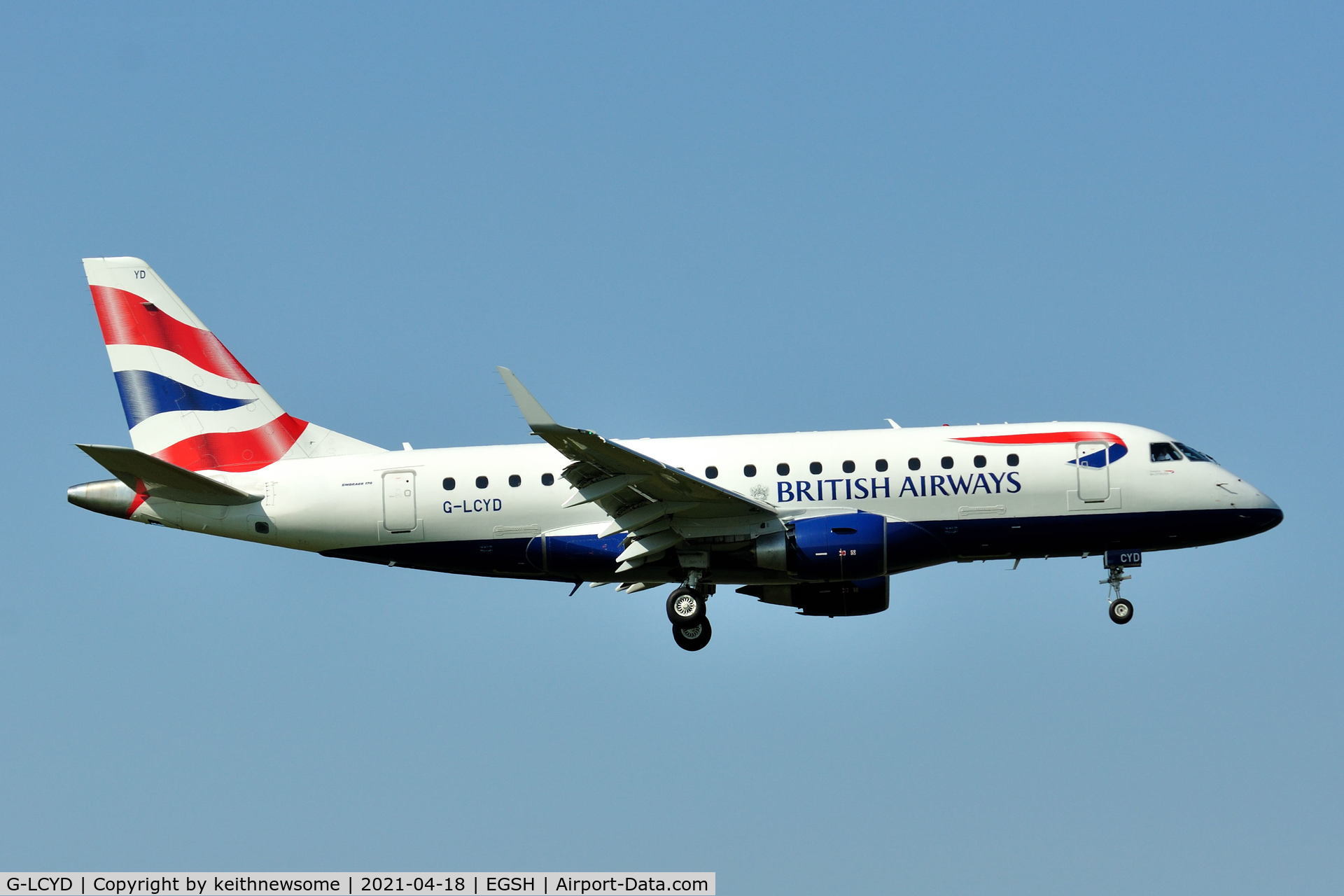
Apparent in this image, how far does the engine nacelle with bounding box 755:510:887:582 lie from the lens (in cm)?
3822

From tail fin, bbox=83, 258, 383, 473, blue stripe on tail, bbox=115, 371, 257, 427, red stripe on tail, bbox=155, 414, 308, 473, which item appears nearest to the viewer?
red stripe on tail, bbox=155, 414, 308, 473

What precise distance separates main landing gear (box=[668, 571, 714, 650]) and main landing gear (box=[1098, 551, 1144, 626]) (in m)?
9.38

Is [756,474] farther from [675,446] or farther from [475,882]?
[475,882]

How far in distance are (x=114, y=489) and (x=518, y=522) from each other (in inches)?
371

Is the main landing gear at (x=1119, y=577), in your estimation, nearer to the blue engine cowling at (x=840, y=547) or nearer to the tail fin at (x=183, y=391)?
the blue engine cowling at (x=840, y=547)

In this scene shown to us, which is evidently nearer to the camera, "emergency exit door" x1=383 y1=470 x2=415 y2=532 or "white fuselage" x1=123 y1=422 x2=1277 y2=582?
"white fuselage" x1=123 y1=422 x2=1277 y2=582

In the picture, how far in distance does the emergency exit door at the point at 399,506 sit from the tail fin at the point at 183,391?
196 centimetres

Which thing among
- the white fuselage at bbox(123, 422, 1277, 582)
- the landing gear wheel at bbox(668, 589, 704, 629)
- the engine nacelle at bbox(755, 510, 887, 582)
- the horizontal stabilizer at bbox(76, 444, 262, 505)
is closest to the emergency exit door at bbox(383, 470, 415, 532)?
the white fuselage at bbox(123, 422, 1277, 582)

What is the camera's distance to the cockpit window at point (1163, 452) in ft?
131

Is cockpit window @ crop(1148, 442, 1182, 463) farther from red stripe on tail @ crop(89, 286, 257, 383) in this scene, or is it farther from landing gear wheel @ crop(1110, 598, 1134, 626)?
red stripe on tail @ crop(89, 286, 257, 383)

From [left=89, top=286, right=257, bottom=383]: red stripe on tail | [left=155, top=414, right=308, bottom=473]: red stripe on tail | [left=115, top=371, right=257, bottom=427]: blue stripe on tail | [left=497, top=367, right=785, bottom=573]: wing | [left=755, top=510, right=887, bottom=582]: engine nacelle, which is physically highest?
[left=89, top=286, right=257, bottom=383]: red stripe on tail

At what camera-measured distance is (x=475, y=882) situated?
3117 cm

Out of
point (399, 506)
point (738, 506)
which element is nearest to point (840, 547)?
point (738, 506)

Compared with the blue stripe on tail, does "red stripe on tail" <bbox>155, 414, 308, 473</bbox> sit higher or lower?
lower
